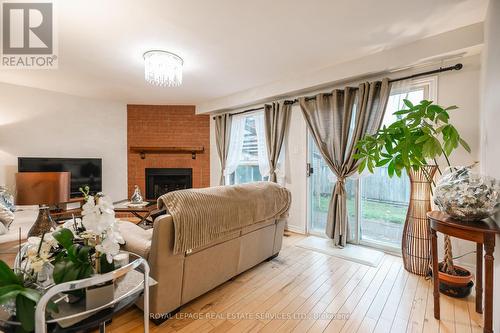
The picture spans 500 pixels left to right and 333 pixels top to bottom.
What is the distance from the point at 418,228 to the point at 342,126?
4.59 ft

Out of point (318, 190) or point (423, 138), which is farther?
point (318, 190)

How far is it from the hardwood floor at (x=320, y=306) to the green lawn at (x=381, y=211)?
2.05ft

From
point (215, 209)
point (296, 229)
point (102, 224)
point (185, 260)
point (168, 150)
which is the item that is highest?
point (168, 150)

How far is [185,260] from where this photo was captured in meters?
1.66

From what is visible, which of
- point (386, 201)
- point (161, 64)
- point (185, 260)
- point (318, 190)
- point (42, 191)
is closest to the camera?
point (42, 191)

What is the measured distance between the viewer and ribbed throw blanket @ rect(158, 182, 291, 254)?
1.56 meters

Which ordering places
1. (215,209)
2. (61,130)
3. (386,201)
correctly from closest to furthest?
(215,209) < (386,201) < (61,130)

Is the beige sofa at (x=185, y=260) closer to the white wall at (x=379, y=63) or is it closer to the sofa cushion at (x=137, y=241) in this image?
the sofa cushion at (x=137, y=241)

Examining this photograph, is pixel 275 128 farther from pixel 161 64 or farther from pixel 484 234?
pixel 484 234

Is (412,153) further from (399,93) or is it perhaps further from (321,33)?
(321,33)

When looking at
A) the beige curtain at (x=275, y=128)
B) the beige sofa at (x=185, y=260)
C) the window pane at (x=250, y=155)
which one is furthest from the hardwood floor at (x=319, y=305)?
the window pane at (x=250, y=155)

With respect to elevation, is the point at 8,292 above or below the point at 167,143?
below

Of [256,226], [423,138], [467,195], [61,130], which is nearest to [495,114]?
[423,138]

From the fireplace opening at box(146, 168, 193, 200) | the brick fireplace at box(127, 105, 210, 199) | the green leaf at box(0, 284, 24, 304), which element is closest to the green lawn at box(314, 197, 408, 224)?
the brick fireplace at box(127, 105, 210, 199)
